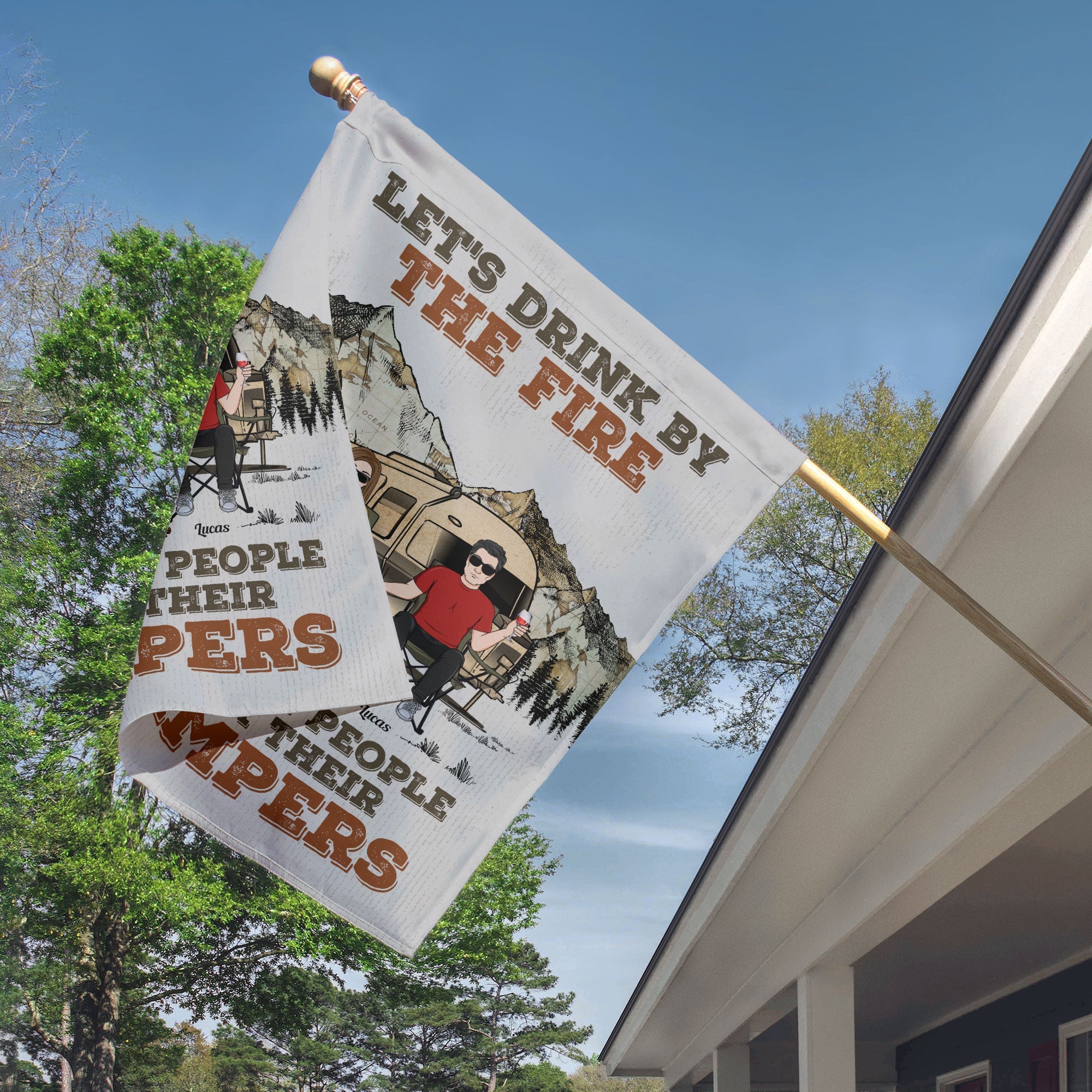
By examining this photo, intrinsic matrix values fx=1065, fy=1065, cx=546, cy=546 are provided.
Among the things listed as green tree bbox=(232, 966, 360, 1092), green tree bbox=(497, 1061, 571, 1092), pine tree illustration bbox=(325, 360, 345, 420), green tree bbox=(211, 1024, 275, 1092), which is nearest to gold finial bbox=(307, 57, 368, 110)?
pine tree illustration bbox=(325, 360, 345, 420)

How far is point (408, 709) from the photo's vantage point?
2.29m

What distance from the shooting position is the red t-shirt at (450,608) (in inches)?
88.1

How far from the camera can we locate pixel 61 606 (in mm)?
16188

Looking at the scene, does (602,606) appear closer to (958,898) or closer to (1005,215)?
(958,898)

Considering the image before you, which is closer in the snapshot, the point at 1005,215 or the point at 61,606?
the point at 61,606

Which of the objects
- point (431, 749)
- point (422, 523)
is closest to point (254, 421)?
point (422, 523)

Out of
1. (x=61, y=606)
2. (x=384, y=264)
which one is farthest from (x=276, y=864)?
(x=61, y=606)

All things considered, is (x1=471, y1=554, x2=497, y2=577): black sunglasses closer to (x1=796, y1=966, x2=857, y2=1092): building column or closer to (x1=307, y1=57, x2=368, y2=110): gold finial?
(x1=307, y1=57, x2=368, y2=110): gold finial

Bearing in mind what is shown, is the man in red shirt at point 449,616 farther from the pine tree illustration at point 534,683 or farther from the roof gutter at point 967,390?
the roof gutter at point 967,390

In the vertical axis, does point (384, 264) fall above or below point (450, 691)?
above

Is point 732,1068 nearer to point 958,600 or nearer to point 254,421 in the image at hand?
point 958,600

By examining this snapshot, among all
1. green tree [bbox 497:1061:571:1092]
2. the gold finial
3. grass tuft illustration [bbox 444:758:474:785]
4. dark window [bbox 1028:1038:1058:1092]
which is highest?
the gold finial

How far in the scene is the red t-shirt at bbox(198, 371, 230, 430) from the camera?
7.36 ft

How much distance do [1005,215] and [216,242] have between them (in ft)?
149
